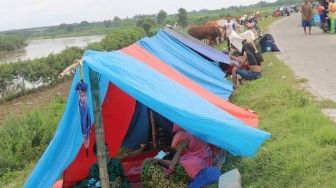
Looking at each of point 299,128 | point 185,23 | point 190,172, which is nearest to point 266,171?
point 190,172

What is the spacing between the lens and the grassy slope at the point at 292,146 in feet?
15.1

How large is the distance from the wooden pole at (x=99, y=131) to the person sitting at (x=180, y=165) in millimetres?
631

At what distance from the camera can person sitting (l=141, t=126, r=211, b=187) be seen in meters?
4.88

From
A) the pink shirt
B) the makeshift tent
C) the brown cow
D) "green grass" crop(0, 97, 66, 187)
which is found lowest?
"green grass" crop(0, 97, 66, 187)

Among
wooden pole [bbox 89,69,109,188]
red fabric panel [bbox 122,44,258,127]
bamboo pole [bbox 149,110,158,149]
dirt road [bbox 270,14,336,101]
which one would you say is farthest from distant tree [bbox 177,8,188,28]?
wooden pole [bbox 89,69,109,188]

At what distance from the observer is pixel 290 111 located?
662 centimetres

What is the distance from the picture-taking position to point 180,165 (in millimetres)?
4914

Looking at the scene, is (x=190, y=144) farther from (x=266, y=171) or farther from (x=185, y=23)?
(x=185, y=23)

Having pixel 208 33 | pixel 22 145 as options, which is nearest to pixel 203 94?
pixel 22 145

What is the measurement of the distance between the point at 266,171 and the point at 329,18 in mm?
13998

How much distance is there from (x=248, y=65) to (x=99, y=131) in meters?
6.20

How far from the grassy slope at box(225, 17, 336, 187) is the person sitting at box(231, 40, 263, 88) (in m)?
1.75

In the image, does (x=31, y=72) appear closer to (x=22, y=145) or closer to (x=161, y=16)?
(x=22, y=145)

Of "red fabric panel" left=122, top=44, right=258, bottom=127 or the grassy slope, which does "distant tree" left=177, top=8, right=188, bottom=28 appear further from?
"red fabric panel" left=122, top=44, right=258, bottom=127
